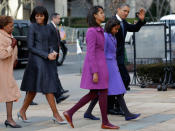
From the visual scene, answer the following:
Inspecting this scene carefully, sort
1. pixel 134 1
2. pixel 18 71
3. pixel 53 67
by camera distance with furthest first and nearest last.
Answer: pixel 134 1 → pixel 18 71 → pixel 53 67

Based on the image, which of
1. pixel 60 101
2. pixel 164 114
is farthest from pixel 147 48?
pixel 164 114

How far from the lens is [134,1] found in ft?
201

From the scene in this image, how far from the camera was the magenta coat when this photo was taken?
→ 7949mm

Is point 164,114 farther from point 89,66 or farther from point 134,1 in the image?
point 134,1

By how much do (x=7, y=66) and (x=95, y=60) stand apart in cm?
129

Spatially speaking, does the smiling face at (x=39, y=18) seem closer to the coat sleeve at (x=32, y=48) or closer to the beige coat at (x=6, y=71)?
the coat sleeve at (x=32, y=48)

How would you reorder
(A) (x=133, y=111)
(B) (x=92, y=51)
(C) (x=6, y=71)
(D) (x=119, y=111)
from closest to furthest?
(B) (x=92, y=51) → (C) (x=6, y=71) → (D) (x=119, y=111) → (A) (x=133, y=111)

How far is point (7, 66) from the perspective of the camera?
833 centimetres

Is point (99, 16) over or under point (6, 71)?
over

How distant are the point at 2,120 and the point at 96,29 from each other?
7.30 feet

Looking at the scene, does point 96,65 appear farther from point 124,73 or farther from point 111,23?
point 124,73

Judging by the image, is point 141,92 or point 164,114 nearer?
point 164,114

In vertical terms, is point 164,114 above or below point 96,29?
below

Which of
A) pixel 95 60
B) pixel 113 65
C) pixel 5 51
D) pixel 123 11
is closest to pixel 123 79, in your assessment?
pixel 113 65
